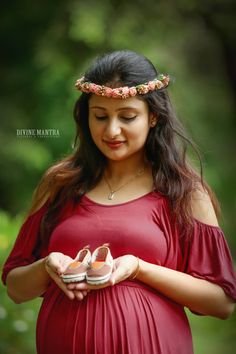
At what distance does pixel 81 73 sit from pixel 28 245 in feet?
2.87

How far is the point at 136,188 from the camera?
65.5 inches

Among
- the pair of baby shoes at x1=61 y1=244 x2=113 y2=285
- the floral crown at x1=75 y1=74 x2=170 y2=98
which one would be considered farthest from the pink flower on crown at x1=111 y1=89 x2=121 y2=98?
the pair of baby shoes at x1=61 y1=244 x2=113 y2=285

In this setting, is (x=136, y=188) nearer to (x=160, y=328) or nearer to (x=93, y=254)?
(x=93, y=254)

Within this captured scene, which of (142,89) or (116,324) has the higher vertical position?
(142,89)

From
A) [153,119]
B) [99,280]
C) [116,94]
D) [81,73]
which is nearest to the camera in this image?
[99,280]

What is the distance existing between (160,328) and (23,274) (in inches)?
15.9

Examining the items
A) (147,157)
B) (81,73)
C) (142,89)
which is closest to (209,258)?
(147,157)

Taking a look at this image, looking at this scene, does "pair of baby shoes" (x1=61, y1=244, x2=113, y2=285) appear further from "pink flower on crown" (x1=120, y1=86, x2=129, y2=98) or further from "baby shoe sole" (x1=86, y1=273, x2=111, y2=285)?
"pink flower on crown" (x1=120, y1=86, x2=129, y2=98)

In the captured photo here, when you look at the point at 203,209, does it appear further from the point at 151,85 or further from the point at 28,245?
the point at 28,245

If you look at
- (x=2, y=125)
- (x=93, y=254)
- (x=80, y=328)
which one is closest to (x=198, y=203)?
(x=93, y=254)

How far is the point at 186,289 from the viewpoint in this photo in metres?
1.57

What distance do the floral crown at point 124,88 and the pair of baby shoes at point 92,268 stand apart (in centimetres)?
37

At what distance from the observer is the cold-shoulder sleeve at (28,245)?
1.77 m

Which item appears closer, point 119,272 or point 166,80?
point 119,272
